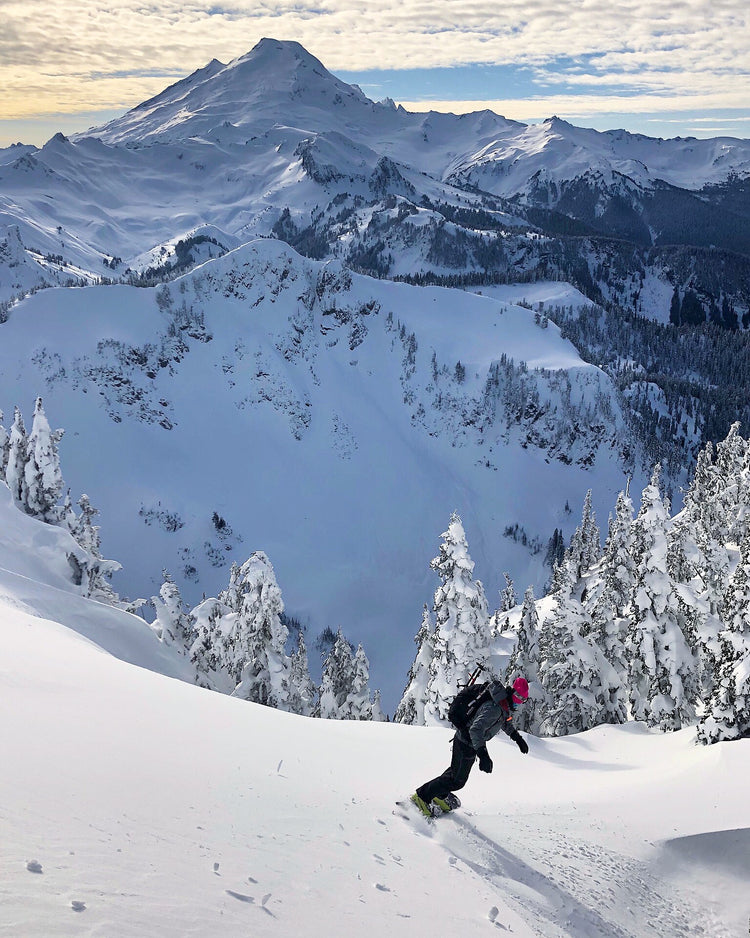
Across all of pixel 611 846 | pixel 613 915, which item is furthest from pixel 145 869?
pixel 611 846

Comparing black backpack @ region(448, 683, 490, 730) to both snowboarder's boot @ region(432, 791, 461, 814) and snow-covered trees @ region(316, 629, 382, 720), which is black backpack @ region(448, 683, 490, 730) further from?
snow-covered trees @ region(316, 629, 382, 720)

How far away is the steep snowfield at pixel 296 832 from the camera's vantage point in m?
4.19

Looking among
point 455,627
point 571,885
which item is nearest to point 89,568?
point 455,627

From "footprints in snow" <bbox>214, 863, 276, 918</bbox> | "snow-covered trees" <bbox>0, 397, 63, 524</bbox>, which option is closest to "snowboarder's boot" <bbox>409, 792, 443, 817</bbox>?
"footprints in snow" <bbox>214, 863, 276, 918</bbox>

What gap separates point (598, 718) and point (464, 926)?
1992 centimetres

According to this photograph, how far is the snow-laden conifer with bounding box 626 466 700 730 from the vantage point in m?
18.9

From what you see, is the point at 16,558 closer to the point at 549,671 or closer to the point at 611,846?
the point at 549,671

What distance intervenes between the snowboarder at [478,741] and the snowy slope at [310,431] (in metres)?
49.2

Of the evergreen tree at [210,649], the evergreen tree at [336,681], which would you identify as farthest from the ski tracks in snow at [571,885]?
the evergreen tree at [336,681]

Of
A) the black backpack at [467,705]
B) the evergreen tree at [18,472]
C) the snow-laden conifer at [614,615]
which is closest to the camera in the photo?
the black backpack at [467,705]

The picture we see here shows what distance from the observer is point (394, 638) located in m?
61.9

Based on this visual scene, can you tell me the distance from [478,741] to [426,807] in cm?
112

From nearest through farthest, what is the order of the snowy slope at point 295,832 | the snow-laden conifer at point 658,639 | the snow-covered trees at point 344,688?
the snowy slope at point 295,832 < the snow-laden conifer at point 658,639 < the snow-covered trees at point 344,688

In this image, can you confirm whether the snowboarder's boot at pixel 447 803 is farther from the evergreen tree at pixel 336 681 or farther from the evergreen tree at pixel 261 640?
the evergreen tree at pixel 336 681
